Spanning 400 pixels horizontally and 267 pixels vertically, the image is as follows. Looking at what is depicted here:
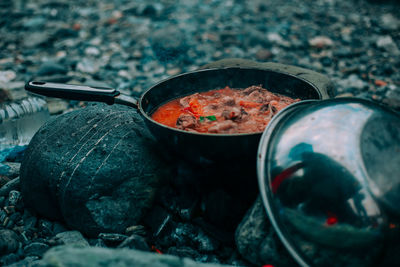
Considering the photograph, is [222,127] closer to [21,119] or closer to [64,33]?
[21,119]

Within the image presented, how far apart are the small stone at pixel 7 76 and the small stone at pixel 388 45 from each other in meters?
Answer: 7.38

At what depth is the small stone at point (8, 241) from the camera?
2.28 metres

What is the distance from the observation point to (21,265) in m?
2.11

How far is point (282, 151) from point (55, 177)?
1835 mm

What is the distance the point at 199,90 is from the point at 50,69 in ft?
12.8

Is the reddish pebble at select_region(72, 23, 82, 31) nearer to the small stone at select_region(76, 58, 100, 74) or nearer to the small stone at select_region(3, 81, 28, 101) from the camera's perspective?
the small stone at select_region(76, 58, 100, 74)

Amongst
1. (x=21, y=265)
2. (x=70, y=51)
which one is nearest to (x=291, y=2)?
(x=70, y=51)

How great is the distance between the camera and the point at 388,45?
628 centimetres

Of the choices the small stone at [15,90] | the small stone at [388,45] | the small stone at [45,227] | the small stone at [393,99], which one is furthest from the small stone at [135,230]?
the small stone at [388,45]

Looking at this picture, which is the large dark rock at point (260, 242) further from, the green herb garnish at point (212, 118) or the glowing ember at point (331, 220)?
the green herb garnish at point (212, 118)

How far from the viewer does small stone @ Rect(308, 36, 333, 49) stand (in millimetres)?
6520

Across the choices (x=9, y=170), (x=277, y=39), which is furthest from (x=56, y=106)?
(x=277, y=39)

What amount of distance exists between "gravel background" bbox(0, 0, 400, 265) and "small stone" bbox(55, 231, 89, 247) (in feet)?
4.07

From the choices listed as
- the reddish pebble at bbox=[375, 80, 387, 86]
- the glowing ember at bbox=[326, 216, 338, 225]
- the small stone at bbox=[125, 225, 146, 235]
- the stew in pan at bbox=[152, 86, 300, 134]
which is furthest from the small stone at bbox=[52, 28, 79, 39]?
the glowing ember at bbox=[326, 216, 338, 225]
